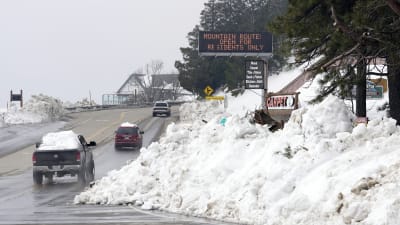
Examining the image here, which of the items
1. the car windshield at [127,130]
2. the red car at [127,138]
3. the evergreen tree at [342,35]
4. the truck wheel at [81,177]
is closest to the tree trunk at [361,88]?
the evergreen tree at [342,35]

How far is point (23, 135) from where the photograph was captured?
2270 inches

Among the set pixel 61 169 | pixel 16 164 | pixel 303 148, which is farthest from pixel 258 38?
pixel 303 148

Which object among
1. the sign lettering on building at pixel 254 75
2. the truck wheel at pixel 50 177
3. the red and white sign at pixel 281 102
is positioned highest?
the sign lettering on building at pixel 254 75

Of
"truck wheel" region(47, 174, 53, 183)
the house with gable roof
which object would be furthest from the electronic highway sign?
the house with gable roof

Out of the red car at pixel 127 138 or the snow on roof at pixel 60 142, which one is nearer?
the snow on roof at pixel 60 142

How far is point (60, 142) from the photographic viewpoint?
85.9 feet

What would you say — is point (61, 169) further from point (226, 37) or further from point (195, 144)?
point (226, 37)

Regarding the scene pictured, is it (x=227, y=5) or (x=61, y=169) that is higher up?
(x=227, y=5)

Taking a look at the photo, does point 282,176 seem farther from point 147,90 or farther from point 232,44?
point 147,90

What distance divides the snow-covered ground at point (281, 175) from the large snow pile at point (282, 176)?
0.06ft

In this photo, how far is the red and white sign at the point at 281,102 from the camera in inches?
814

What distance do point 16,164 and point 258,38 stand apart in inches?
1081

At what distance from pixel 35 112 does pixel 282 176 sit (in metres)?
63.1

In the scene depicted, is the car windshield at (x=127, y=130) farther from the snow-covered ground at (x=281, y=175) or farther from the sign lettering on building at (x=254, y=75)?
the snow-covered ground at (x=281, y=175)
